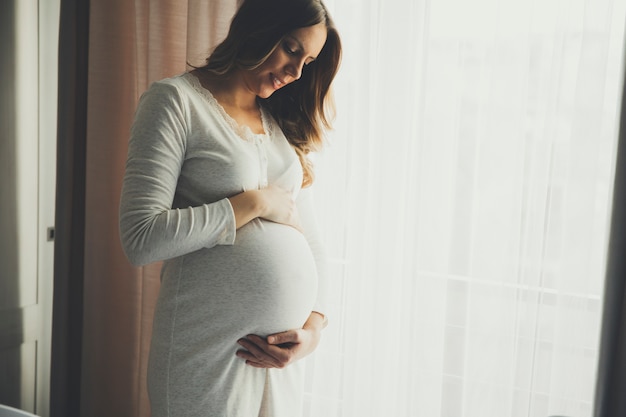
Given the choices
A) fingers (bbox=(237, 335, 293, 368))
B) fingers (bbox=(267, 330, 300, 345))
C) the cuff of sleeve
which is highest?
the cuff of sleeve

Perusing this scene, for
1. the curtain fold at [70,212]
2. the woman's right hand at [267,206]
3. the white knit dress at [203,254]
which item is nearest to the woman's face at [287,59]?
the white knit dress at [203,254]

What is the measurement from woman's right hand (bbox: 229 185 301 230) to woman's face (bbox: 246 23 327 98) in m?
0.21

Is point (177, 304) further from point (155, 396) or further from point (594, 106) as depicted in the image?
point (594, 106)

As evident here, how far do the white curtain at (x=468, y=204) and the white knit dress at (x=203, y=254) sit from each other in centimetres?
50

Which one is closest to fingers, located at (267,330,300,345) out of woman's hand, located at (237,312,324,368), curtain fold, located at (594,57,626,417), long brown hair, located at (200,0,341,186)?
woman's hand, located at (237,312,324,368)

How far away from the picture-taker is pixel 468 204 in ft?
5.00

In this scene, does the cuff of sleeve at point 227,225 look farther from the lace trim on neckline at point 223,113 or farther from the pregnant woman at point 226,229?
the lace trim on neckline at point 223,113

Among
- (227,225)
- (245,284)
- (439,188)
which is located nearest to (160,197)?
(227,225)

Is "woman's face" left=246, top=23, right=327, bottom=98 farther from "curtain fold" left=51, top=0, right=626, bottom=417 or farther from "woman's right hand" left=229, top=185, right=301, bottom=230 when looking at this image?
"curtain fold" left=51, top=0, right=626, bottom=417

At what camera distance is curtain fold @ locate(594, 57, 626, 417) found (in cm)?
130

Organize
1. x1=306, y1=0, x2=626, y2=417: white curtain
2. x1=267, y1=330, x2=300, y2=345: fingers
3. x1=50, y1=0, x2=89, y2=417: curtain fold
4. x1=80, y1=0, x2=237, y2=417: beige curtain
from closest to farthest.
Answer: x1=267, y1=330, x2=300, y2=345: fingers < x1=306, y1=0, x2=626, y2=417: white curtain < x1=80, y1=0, x2=237, y2=417: beige curtain < x1=50, y1=0, x2=89, y2=417: curtain fold

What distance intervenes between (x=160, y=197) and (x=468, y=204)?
0.85 m

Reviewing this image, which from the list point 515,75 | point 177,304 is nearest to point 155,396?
point 177,304

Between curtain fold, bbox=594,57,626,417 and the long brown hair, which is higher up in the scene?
the long brown hair
